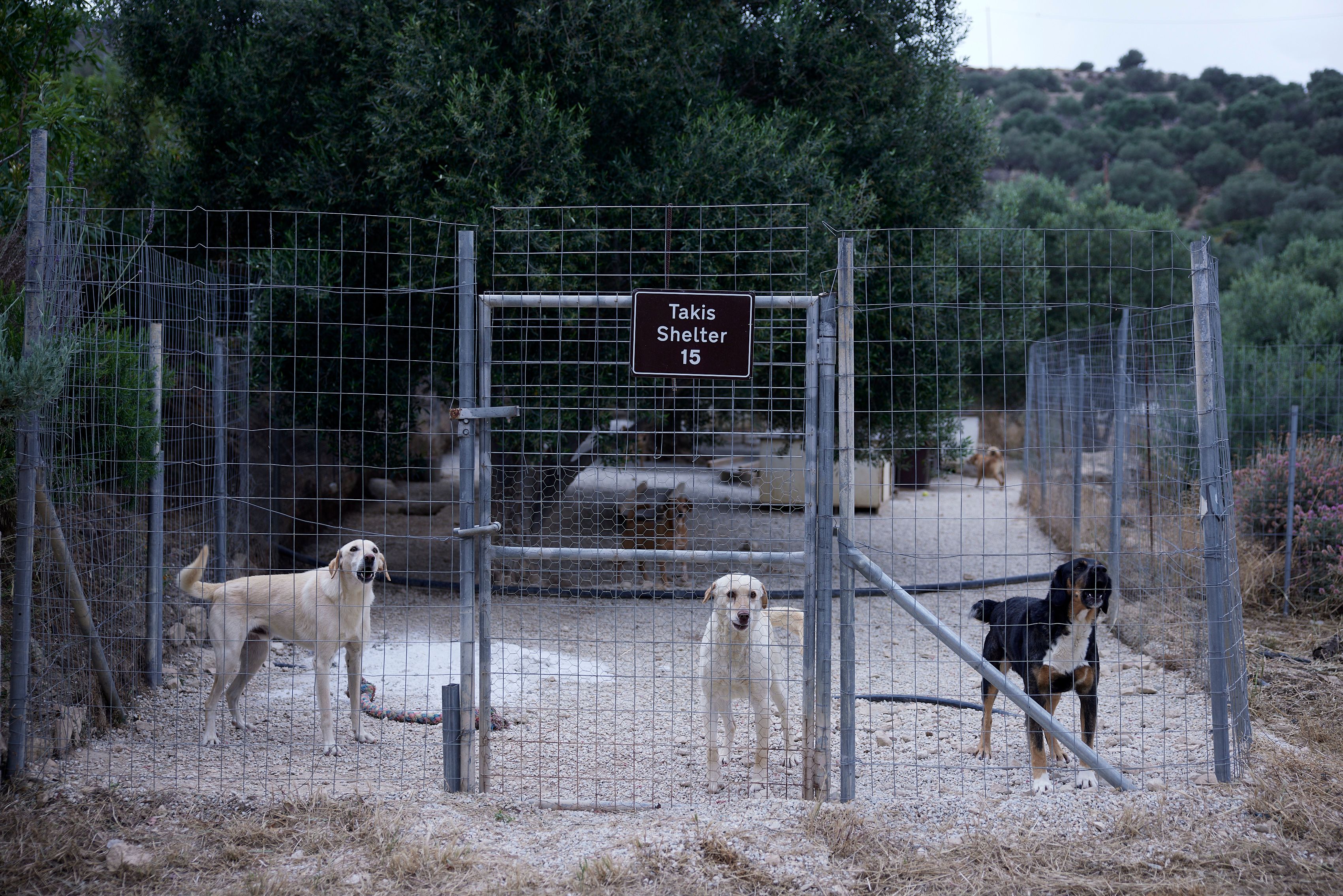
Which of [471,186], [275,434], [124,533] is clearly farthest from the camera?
[275,434]

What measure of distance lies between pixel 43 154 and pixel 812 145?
19.7 ft

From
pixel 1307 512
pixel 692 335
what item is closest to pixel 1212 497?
pixel 692 335

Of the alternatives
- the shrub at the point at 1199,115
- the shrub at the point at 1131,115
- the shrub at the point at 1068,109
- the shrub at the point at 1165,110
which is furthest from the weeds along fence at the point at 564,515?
the shrub at the point at 1068,109

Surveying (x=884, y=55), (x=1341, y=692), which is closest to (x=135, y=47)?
(x=884, y=55)

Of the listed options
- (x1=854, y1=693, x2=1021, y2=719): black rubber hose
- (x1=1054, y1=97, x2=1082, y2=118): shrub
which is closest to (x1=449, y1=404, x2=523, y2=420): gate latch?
(x1=854, y1=693, x2=1021, y2=719): black rubber hose

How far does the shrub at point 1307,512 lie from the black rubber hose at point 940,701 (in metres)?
4.11

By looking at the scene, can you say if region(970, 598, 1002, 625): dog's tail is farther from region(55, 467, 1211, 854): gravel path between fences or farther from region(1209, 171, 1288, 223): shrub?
region(1209, 171, 1288, 223): shrub

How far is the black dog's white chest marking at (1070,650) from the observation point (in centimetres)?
450

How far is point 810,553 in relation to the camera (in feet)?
13.6

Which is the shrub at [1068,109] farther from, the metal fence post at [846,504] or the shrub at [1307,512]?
the metal fence post at [846,504]

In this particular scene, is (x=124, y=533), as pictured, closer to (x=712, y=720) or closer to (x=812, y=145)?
(x=712, y=720)

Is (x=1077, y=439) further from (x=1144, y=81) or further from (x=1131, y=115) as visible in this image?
(x=1144, y=81)

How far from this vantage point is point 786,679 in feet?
15.6

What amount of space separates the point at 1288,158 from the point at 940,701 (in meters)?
40.3
